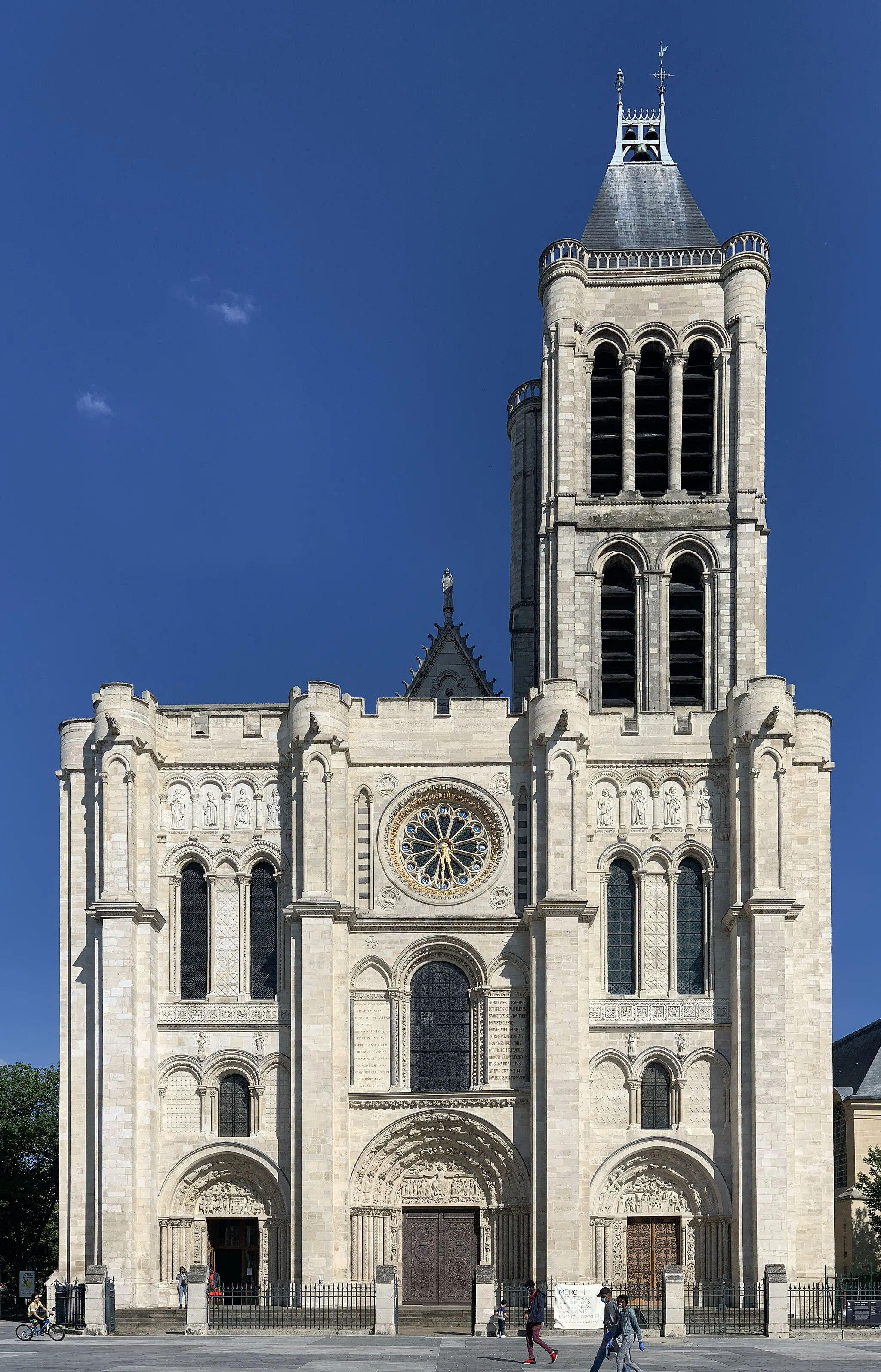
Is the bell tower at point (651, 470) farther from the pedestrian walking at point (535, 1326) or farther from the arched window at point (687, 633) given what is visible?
the pedestrian walking at point (535, 1326)

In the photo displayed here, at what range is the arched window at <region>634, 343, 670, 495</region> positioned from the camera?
51656mm

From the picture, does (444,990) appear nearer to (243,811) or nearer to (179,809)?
(243,811)

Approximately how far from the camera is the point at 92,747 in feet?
148

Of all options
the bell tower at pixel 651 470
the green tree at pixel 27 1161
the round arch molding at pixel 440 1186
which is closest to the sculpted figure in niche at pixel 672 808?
the bell tower at pixel 651 470

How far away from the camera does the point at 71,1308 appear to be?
39219 millimetres

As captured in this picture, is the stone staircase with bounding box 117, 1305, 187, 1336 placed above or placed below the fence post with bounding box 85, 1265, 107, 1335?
below

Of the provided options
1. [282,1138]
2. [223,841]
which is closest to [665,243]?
[223,841]

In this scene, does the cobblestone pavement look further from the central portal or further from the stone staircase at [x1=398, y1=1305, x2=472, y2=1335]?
the central portal

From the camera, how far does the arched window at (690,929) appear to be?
44.4 metres

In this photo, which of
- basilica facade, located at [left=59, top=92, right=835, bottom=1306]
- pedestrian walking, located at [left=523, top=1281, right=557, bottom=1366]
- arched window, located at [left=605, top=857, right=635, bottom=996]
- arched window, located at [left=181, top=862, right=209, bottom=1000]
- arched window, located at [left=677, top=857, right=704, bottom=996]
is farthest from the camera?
arched window, located at [left=181, top=862, right=209, bottom=1000]

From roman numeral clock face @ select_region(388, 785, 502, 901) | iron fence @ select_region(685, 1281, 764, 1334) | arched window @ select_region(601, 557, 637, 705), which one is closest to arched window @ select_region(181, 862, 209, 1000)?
roman numeral clock face @ select_region(388, 785, 502, 901)

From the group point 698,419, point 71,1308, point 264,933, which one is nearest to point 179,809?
point 264,933

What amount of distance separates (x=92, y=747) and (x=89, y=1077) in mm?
8102

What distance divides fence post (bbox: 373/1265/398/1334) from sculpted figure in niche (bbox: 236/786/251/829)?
12039 mm
